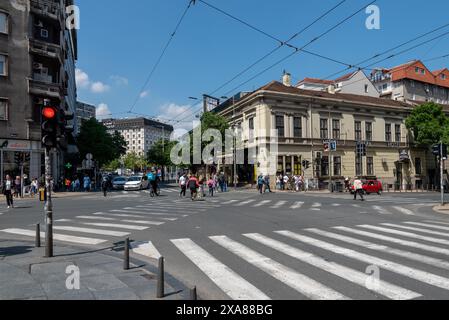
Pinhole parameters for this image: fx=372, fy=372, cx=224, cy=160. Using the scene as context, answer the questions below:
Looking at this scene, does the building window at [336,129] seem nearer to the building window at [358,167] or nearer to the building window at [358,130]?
the building window at [358,130]

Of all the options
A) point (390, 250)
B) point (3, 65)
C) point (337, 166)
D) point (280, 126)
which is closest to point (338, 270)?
point (390, 250)

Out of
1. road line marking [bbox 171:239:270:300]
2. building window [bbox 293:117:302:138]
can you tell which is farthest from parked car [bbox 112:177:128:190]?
road line marking [bbox 171:239:270:300]

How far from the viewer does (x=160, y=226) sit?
12.1 m

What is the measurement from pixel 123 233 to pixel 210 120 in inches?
1197

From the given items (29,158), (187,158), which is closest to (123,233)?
(29,158)

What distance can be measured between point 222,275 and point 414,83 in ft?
228

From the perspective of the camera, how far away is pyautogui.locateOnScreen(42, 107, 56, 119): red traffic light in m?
8.03

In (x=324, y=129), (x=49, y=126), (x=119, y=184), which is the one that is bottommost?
(x=119, y=184)

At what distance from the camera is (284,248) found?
337 inches

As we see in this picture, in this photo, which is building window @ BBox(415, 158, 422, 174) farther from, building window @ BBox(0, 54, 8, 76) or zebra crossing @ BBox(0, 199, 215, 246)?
building window @ BBox(0, 54, 8, 76)

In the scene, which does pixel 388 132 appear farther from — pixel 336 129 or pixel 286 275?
pixel 286 275

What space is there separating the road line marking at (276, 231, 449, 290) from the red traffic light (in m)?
6.59

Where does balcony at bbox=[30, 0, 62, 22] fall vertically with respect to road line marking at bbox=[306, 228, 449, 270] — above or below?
above

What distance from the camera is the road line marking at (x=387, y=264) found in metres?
5.92
